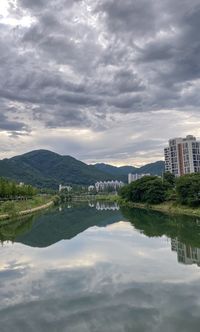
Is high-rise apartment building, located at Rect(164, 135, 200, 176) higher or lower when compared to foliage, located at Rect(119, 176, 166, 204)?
higher

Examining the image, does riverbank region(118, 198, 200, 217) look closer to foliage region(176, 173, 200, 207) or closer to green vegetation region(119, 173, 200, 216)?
green vegetation region(119, 173, 200, 216)

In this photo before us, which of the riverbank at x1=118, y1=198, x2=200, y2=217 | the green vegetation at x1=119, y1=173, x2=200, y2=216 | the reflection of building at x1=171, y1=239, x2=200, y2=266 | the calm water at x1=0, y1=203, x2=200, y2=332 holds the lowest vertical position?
the calm water at x1=0, y1=203, x2=200, y2=332

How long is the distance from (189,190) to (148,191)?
1172 centimetres

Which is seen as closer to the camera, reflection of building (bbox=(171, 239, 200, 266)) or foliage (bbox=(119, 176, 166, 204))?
reflection of building (bbox=(171, 239, 200, 266))

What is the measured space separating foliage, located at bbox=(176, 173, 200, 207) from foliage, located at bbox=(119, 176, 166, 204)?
759 centimetres

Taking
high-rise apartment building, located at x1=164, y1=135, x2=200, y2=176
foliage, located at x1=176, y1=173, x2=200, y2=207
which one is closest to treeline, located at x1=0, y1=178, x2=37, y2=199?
foliage, located at x1=176, y1=173, x2=200, y2=207

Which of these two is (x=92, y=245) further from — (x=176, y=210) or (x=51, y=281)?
(x=176, y=210)

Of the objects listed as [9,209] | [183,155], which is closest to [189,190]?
[9,209]

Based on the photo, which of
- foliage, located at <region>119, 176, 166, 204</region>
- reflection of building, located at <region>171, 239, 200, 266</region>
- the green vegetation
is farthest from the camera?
foliage, located at <region>119, 176, 166, 204</region>

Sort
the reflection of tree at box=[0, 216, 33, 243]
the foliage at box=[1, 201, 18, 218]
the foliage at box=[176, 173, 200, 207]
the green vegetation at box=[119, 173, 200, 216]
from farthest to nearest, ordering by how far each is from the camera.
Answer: the foliage at box=[1, 201, 18, 218]
the green vegetation at box=[119, 173, 200, 216]
the foliage at box=[176, 173, 200, 207]
the reflection of tree at box=[0, 216, 33, 243]

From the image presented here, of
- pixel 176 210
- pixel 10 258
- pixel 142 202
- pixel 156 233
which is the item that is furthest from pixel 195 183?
pixel 10 258

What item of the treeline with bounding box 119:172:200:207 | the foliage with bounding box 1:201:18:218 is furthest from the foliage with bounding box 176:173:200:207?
the foliage with bounding box 1:201:18:218

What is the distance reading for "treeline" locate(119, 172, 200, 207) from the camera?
36312 millimetres

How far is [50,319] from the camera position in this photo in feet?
27.8
